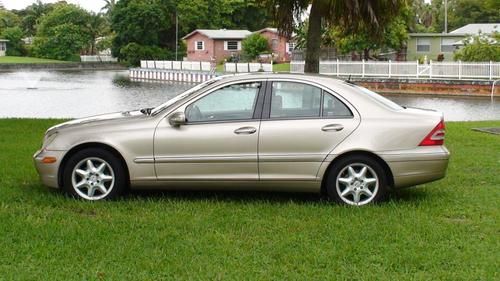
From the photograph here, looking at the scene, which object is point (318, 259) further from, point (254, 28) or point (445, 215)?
point (254, 28)

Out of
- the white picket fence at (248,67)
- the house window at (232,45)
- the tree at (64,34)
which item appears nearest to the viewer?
the white picket fence at (248,67)

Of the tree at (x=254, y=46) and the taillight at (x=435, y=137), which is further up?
the tree at (x=254, y=46)

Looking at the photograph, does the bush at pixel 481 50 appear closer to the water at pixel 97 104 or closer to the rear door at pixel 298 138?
the water at pixel 97 104

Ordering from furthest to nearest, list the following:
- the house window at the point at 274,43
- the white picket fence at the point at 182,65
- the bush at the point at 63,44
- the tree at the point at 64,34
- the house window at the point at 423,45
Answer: the tree at the point at 64,34 → the bush at the point at 63,44 → the house window at the point at 274,43 → the white picket fence at the point at 182,65 → the house window at the point at 423,45

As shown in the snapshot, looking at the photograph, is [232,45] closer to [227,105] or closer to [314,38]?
[314,38]

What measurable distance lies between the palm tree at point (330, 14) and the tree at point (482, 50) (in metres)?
29.2

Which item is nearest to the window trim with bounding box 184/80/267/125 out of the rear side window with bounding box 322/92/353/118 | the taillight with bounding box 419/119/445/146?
the rear side window with bounding box 322/92/353/118

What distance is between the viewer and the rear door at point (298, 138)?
677cm

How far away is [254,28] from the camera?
90.5m

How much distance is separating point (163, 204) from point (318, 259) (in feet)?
7.20

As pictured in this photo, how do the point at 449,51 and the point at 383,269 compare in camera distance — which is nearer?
the point at 383,269

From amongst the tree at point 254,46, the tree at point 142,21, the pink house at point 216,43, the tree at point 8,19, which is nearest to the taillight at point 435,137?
the tree at point 254,46

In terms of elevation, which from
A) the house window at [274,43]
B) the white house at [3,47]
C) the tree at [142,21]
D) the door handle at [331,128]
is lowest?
the door handle at [331,128]

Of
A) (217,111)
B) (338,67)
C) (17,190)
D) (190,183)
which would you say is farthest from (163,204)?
(338,67)
